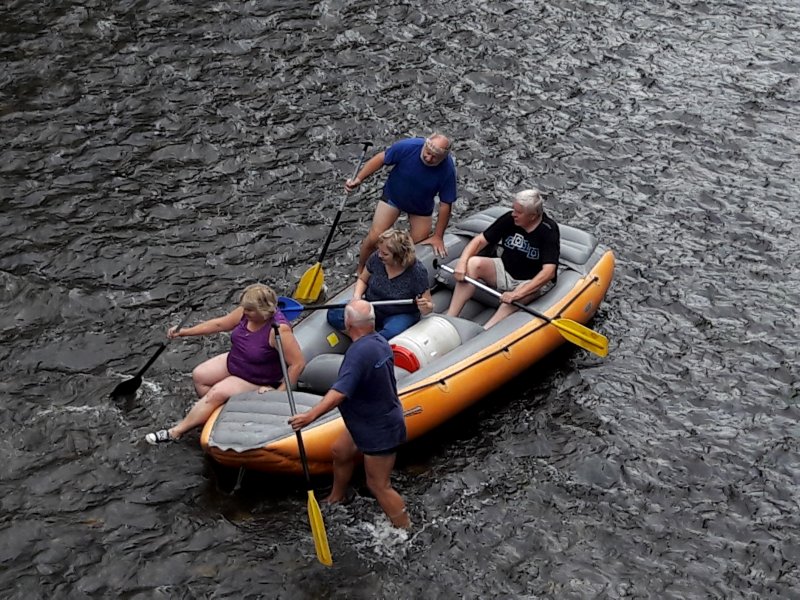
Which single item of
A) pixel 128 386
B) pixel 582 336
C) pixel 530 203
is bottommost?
pixel 582 336

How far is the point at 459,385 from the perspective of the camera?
8523mm

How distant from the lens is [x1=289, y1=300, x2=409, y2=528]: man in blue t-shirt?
6836 mm

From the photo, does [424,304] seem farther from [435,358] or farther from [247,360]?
[247,360]

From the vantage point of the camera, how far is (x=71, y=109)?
42.6 ft

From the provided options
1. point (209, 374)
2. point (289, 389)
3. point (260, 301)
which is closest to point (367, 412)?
point (289, 389)

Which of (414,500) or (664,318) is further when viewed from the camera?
(664,318)

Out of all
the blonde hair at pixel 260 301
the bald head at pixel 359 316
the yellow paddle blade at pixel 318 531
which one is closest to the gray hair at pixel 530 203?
the blonde hair at pixel 260 301

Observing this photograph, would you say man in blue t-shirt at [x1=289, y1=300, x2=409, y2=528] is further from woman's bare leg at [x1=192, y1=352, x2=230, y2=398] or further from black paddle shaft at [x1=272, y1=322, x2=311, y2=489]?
woman's bare leg at [x1=192, y1=352, x2=230, y2=398]

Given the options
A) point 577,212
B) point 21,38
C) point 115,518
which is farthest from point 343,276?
point 21,38

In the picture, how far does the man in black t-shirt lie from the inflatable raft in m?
0.17

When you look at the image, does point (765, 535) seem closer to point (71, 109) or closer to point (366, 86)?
point (366, 86)

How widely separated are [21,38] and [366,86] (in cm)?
484

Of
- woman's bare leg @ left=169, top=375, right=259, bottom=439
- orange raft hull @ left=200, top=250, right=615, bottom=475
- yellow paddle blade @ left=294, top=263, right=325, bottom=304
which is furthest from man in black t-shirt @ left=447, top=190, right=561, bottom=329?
woman's bare leg @ left=169, top=375, right=259, bottom=439

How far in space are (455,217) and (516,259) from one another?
236 centimetres
